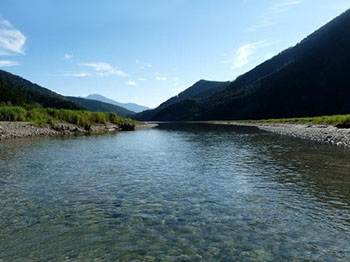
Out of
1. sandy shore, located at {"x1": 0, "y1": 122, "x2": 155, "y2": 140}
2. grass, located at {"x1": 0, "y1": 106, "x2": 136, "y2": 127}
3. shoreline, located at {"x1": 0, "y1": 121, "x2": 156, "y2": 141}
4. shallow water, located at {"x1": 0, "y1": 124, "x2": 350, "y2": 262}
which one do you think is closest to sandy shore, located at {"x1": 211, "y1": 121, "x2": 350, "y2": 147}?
shallow water, located at {"x1": 0, "y1": 124, "x2": 350, "y2": 262}

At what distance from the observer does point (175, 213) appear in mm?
11984

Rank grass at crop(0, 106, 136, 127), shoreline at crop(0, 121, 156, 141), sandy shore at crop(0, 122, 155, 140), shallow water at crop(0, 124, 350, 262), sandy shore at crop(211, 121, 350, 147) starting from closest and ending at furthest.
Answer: shallow water at crop(0, 124, 350, 262) → sandy shore at crop(211, 121, 350, 147) → shoreline at crop(0, 121, 156, 141) → sandy shore at crop(0, 122, 155, 140) → grass at crop(0, 106, 136, 127)

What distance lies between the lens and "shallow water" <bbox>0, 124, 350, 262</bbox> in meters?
8.71

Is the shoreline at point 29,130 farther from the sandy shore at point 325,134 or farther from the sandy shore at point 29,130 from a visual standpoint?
the sandy shore at point 325,134

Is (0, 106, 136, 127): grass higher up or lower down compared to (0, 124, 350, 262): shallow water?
higher up

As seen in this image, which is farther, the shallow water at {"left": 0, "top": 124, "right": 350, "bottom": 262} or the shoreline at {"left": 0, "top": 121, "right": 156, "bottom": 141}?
the shoreline at {"left": 0, "top": 121, "right": 156, "bottom": 141}

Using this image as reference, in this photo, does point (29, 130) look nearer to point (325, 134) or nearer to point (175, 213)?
point (175, 213)

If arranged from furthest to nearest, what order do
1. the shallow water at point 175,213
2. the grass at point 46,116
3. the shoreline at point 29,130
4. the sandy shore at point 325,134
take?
1. the grass at point 46,116
2. the shoreline at point 29,130
3. the sandy shore at point 325,134
4. the shallow water at point 175,213

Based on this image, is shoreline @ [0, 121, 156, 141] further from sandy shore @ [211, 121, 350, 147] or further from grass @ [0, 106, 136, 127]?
sandy shore @ [211, 121, 350, 147]

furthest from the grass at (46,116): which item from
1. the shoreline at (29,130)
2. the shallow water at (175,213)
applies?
the shallow water at (175,213)

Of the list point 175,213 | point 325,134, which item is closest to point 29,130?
point 175,213

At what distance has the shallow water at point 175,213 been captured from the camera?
8711 mm

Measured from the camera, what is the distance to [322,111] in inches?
6599

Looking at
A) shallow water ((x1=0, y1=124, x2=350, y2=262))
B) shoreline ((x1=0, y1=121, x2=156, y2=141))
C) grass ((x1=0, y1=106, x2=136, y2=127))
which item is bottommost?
shallow water ((x1=0, y1=124, x2=350, y2=262))
